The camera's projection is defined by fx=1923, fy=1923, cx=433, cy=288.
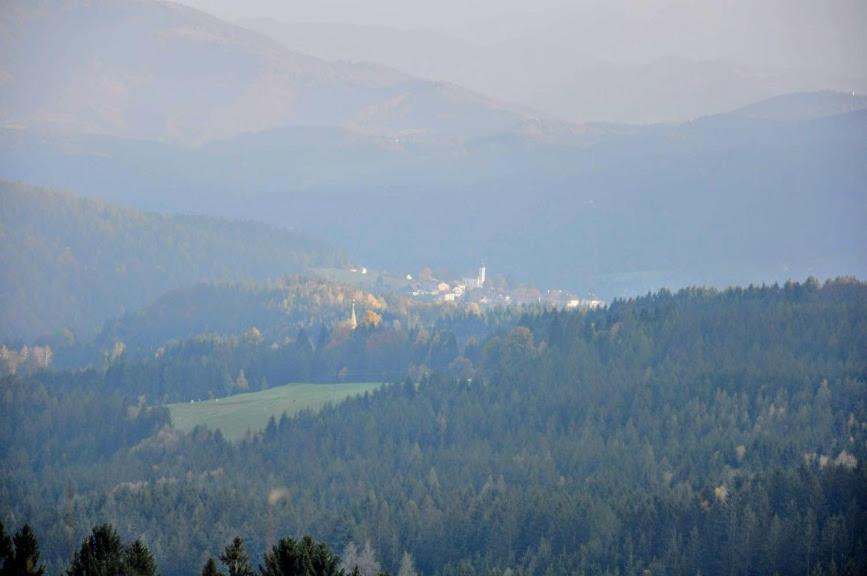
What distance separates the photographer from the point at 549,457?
362 feet

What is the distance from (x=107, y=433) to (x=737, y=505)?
59.6 metres

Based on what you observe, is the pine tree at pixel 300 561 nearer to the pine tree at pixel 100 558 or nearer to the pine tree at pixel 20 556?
the pine tree at pixel 100 558

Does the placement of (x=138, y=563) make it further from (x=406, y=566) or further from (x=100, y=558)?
(x=406, y=566)

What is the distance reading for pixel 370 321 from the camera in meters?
174

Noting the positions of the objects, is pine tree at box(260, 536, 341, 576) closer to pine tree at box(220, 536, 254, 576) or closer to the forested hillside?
pine tree at box(220, 536, 254, 576)

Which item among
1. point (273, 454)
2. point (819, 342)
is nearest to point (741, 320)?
point (819, 342)

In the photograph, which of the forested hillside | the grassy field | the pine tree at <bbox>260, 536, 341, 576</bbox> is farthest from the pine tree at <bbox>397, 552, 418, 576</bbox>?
the grassy field

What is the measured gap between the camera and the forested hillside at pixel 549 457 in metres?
87.8

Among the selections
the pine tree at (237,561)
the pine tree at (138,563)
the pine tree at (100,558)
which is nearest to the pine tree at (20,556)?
the pine tree at (100,558)

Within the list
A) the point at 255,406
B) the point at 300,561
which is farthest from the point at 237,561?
the point at 255,406

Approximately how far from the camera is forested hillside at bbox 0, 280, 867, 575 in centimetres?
8781

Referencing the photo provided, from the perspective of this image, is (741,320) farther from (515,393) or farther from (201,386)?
(201,386)

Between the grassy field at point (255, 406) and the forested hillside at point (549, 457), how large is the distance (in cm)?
270

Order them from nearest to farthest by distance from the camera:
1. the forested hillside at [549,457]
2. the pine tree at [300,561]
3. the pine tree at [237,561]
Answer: the pine tree at [300,561] < the pine tree at [237,561] < the forested hillside at [549,457]
